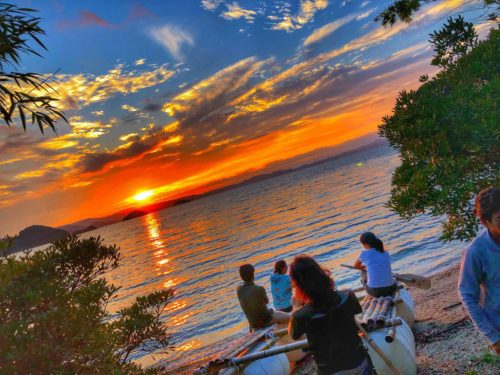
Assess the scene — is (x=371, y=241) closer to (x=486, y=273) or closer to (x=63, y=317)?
(x=486, y=273)

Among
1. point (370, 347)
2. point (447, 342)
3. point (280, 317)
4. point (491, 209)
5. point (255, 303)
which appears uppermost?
point (491, 209)

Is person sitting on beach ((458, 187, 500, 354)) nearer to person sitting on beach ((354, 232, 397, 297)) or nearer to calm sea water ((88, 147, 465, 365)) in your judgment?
person sitting on beach ((354, 232, 397, 297))

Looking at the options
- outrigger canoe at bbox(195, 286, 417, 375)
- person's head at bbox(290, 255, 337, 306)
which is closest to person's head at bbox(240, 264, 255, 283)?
outrigger canoe at bbox(195, 286, 417, 375)

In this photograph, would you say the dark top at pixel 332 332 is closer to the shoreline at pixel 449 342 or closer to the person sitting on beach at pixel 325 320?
the person sitting on beach at pixel 325 320

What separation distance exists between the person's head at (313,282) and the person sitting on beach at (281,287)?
7232 millimetres

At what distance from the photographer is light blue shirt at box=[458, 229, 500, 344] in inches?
153

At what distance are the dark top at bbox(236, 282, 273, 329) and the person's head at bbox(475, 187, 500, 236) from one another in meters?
7.12

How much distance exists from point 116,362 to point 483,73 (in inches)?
392

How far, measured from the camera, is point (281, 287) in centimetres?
1163

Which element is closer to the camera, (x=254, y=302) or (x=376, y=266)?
(x=376, y=266)

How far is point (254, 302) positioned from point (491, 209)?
24.7 feet

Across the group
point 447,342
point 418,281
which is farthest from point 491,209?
point 418,281

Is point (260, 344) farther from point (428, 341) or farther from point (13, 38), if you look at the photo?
point (13, 38)

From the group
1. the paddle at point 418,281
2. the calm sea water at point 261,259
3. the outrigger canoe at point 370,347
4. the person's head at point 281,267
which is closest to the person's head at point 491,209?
the outrigger canoe at point 370,347
